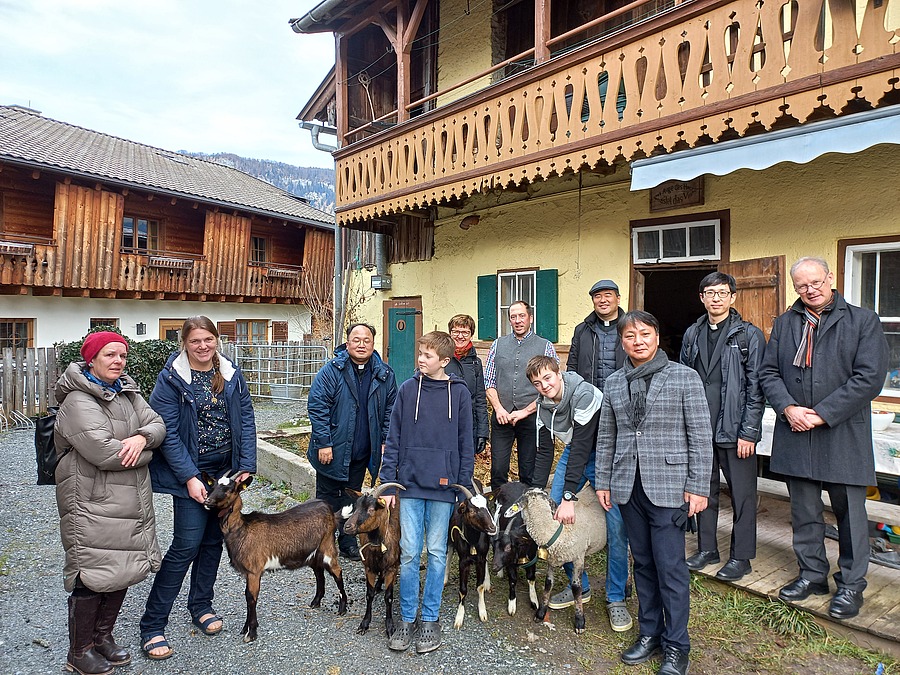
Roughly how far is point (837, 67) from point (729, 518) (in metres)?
3.90

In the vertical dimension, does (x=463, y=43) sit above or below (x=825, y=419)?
above

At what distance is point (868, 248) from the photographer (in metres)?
5.26

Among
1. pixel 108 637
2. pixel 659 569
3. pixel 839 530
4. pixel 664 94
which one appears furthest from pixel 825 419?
pixel 108 637

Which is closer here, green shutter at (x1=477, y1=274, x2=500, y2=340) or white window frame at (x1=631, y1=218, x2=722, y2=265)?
white window frame at (x1=631, y1=218, x2=722, y2=265)

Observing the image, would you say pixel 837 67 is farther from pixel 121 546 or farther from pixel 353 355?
pixel 121 546

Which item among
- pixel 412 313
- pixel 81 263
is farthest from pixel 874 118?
pixel 81 263

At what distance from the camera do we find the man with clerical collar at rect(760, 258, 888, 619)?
3240 mm

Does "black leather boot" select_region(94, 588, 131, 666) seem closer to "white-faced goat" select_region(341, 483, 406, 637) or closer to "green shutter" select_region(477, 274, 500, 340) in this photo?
"white-faced goat" select_region(341, 483, 406, 637)

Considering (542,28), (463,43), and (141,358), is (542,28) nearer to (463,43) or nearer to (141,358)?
(463,43)

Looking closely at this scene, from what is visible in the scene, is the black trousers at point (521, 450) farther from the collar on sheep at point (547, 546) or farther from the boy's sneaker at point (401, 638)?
the boy's sneaker at point (401, 638)

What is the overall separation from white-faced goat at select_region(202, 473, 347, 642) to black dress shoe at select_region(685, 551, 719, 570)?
252 centimetres

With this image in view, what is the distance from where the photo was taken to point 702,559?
13.0 feet

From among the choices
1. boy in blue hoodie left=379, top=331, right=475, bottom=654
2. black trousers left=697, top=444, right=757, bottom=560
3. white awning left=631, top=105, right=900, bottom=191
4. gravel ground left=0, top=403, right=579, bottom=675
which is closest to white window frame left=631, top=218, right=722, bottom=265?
white awning left=631, top=105, right=900, bottom=191

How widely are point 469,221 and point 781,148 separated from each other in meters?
5.43
